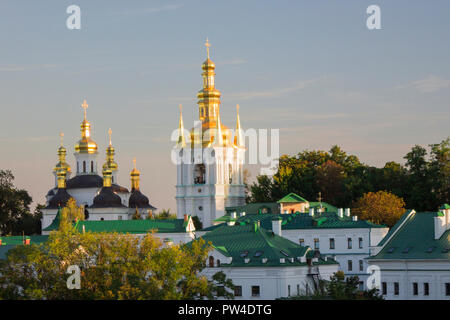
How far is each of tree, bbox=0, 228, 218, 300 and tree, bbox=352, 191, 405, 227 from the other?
3562cm

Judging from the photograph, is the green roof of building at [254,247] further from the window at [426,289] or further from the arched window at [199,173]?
the arched window at [199,173]

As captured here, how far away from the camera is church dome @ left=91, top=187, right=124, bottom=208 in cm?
14200

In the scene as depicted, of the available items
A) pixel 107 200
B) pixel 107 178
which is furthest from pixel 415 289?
pixel 107 178

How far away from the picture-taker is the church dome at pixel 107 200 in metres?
142

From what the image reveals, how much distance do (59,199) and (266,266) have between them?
71562 mm

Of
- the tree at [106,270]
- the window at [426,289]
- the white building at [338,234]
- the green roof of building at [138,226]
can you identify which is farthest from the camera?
the green roof of building at [138,226]

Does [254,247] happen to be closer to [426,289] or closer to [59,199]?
[426,289]

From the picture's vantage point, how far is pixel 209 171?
129375 mm

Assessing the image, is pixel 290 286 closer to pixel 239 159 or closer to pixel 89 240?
pixel 89 240

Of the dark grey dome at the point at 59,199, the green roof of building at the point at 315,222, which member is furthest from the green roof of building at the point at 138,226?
the dark grey dome at the point at 59,199

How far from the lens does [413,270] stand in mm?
75375

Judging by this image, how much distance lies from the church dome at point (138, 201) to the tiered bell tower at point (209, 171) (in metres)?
17.9

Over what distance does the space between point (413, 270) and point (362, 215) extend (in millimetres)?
31437

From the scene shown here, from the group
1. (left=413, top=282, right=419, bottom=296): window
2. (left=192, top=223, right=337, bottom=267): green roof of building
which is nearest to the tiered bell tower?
(left=192, top=223, right=337, bottom=267): green roof of building
